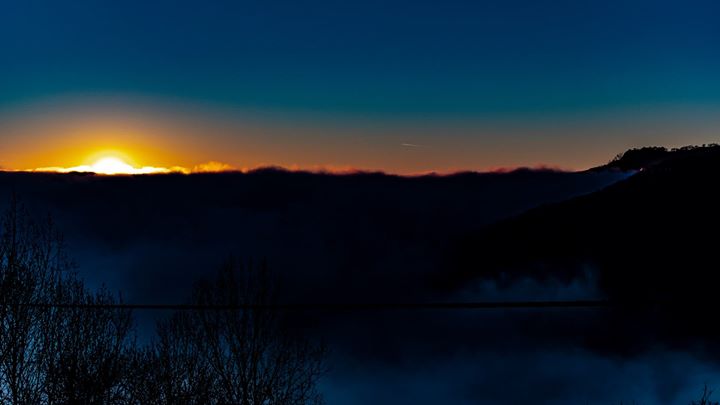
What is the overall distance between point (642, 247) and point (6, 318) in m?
169

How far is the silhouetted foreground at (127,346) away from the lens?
29.4m

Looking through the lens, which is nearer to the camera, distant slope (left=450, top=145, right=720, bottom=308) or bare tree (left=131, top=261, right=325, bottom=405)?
bare tree (left=131, top=261, right=325, bottom=405)

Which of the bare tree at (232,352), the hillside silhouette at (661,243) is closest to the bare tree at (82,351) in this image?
the bare tree at (232,352)

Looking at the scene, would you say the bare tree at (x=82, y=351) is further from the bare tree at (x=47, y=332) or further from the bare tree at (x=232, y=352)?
the bare tree at (x=232, y=352)

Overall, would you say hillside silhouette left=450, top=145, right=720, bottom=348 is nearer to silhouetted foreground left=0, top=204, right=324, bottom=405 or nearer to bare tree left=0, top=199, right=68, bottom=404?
silhouetted foreground left=0, top=204, right=324, bottom=405

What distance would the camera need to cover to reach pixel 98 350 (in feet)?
109

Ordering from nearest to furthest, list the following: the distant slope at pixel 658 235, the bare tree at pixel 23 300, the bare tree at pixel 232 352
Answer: the bare tree at pixel 23 300 → the bare tree at pixel 232 352 → the distant slope at pixel 658 235

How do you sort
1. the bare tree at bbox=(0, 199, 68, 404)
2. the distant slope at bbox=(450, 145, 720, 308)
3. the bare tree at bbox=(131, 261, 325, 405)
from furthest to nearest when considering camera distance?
the distant slope at bbox=(450, 145, 720, 308), the bare tree at bbox=(131, 261, 325, 405), the bare tree at bbox=(0, 199, 68, 404)

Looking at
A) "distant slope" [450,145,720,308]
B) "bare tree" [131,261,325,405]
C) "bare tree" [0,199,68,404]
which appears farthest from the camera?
"distant slope" [450,145,720,308]

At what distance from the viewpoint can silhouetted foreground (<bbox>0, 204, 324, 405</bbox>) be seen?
29.4 meters

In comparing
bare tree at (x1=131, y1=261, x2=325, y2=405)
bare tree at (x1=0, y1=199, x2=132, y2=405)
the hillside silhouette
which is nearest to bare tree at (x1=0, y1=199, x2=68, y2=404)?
bare tree at (x1=0, y1=199, x2=132, y2=405)

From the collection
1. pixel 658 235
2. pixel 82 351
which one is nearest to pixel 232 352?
pixel 82 351

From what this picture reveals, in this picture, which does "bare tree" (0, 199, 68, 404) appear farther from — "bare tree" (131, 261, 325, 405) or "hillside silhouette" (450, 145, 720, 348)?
"hillside silhouette" (450, 145, 720, 348)

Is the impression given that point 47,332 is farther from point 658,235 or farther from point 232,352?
point 658,235
